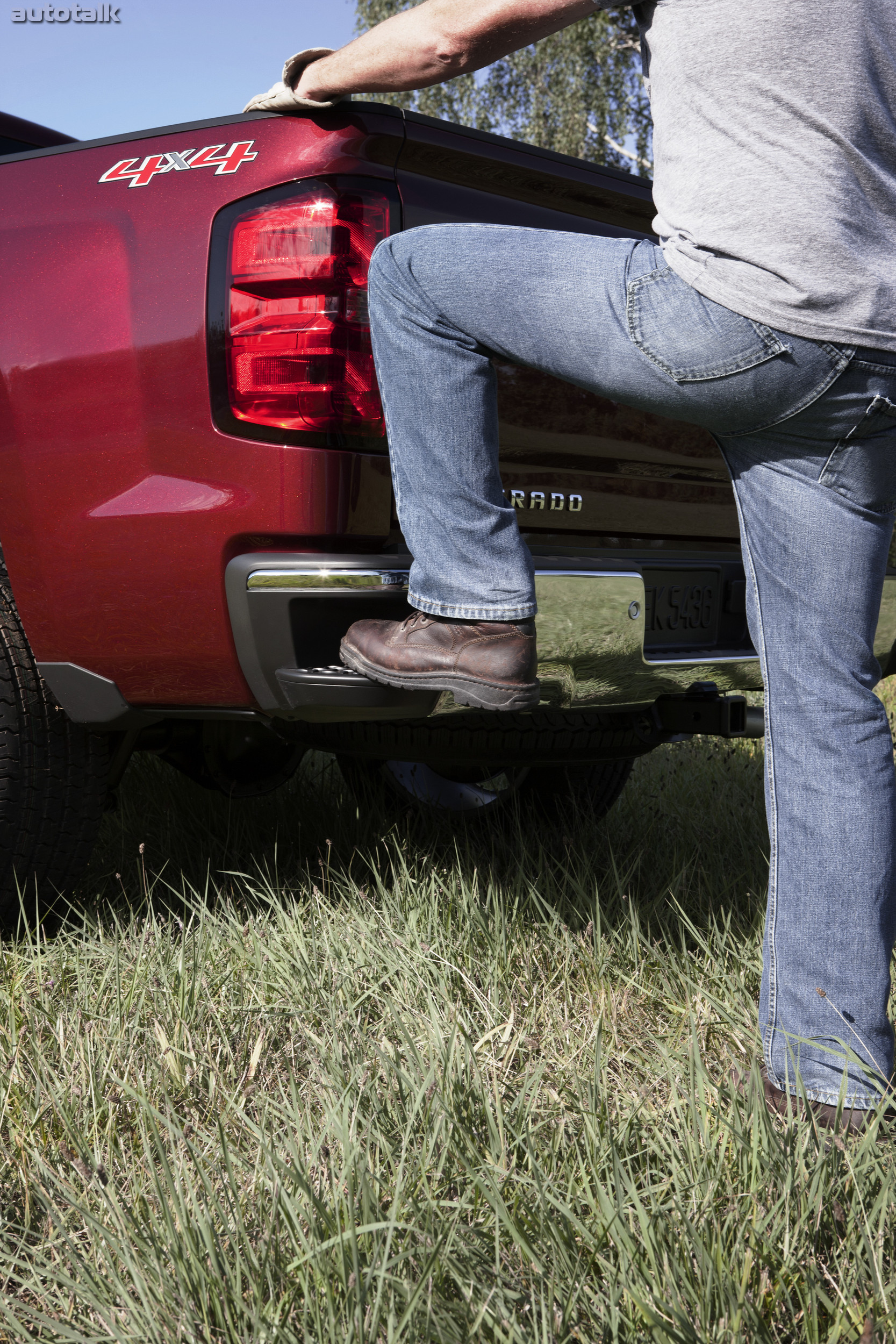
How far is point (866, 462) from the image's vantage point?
151 centimetres

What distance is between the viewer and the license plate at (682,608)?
218 centimetres

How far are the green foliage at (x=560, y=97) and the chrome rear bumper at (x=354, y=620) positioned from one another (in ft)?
67.4

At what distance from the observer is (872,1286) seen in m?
1.19

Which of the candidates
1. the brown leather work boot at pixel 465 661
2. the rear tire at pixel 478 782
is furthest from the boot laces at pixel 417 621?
the rear tire at pixel 478 782

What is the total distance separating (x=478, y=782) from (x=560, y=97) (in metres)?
20.9

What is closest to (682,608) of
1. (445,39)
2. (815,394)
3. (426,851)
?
(815,394)

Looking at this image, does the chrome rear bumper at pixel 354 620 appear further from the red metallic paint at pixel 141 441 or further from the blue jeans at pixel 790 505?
the blue jeans at pixel 790 505

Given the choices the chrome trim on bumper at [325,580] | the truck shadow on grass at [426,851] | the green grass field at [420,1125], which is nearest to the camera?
the green grass field at [420,1125]

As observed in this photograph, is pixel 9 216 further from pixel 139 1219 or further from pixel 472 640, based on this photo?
pixel 139 1219

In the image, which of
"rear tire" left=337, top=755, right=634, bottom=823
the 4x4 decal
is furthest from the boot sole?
"rear tire" left=337, top=755, right=634, bottom=823

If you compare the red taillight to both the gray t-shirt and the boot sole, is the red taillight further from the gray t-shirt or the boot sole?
the gray t-shirt

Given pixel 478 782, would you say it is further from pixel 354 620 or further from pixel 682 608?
pixel 354 620

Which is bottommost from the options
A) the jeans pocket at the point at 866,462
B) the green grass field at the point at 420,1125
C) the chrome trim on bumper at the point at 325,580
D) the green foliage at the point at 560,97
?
the green grass field at the point at 420,1125

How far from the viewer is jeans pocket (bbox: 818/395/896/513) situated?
1480mm
